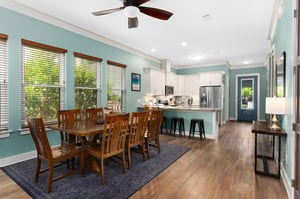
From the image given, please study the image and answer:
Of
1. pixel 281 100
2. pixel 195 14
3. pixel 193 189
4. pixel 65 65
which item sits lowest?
pixel 193 189

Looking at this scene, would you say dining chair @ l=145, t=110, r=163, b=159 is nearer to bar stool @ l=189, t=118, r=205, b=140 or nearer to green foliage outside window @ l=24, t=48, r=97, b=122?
bar stool @ l=189, t=118, r=205, b=140

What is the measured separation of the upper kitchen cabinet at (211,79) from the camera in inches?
284

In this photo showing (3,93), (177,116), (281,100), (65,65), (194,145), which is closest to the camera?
(281,100)

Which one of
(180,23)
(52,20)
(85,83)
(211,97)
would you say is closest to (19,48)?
(52,20)

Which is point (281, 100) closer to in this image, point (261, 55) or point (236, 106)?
point (261, 55)

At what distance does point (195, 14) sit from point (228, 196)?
3166 mm

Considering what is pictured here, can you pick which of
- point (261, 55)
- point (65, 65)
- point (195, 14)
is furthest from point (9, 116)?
point (261, 55)

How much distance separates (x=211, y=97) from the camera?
7316 mm

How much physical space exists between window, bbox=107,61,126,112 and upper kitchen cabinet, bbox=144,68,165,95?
1127 millimetres

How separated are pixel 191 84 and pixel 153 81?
2577 millimetres

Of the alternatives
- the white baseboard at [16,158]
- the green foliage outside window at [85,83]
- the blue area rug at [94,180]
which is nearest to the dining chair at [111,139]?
the blue area rug at [94,180]

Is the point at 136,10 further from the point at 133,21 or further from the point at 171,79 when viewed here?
the point at 171,79

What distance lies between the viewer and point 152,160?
3.23m

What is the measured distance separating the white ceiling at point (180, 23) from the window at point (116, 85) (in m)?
0.79
